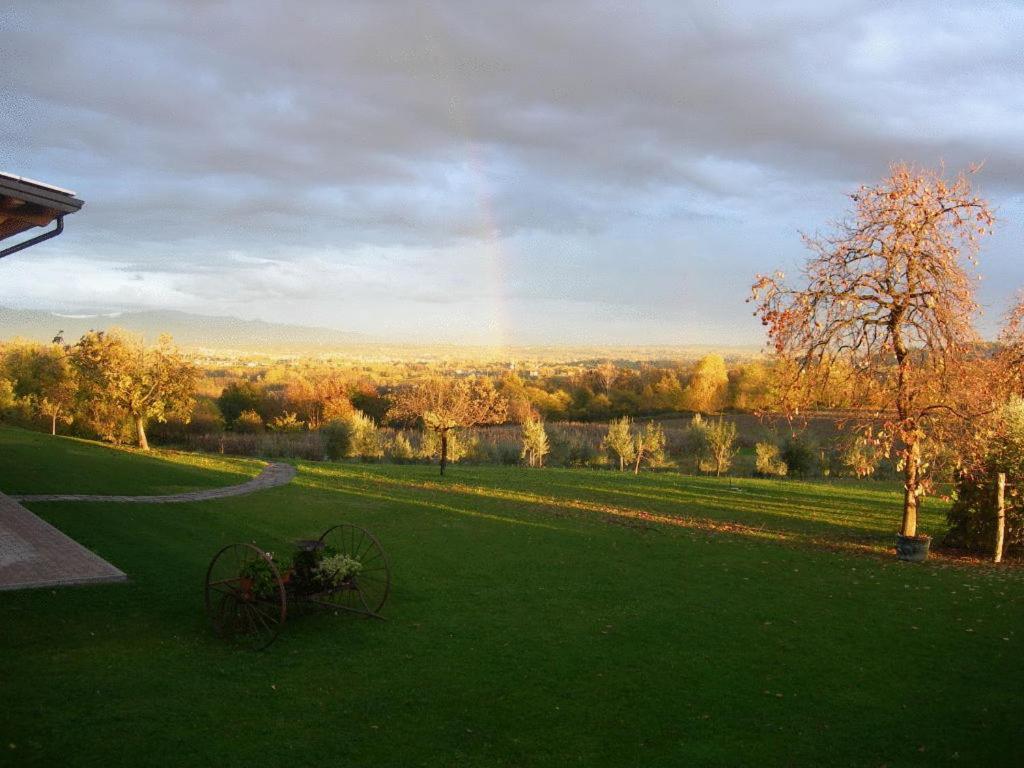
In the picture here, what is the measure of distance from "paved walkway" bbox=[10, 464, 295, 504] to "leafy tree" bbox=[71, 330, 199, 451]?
8088 mm

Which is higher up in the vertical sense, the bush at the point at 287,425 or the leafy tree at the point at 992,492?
the leafy tree at the point at 992,492

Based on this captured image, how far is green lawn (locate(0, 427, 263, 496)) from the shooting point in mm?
16719

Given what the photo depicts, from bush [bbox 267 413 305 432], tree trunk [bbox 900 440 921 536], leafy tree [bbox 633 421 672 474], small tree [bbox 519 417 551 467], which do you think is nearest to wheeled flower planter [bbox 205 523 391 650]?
tree trunk [bbox 900 440 921 536]

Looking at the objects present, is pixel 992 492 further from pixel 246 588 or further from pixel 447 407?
pixel 447 407

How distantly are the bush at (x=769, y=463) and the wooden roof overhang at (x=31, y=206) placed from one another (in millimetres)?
30481

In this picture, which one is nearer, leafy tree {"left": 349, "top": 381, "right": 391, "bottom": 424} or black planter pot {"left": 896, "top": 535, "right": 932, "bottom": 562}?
black planter pot {"left": 896, "top": 535, "right": 932, "bottom": 562}

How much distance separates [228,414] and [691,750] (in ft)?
188

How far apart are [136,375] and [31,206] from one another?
76.3 ft

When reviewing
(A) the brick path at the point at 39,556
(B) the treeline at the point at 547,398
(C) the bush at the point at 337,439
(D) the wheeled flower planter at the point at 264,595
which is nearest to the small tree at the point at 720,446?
(C) the bush at the point at 337,439

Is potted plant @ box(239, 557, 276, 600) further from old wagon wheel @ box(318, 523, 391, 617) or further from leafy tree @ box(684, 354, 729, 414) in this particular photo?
leafy tree @ box(684, 354, 729, 414)

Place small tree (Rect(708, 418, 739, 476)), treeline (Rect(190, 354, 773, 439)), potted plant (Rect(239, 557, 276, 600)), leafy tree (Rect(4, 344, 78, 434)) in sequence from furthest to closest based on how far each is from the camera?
treeline (Rect(190, 354, 773, 439))
leafy tree (Rect(4, 344, 78, 434))
small tree (Rect(708, 418, 739, 476))
potted plant (Rect(239, 557, 276, 600))

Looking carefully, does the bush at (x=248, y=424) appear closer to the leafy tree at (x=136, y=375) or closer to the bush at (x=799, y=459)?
the leafy tree at (x=136, y=375)

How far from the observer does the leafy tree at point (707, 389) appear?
64125 mm

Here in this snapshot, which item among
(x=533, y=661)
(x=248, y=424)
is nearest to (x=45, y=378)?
(x=248, y=424)
